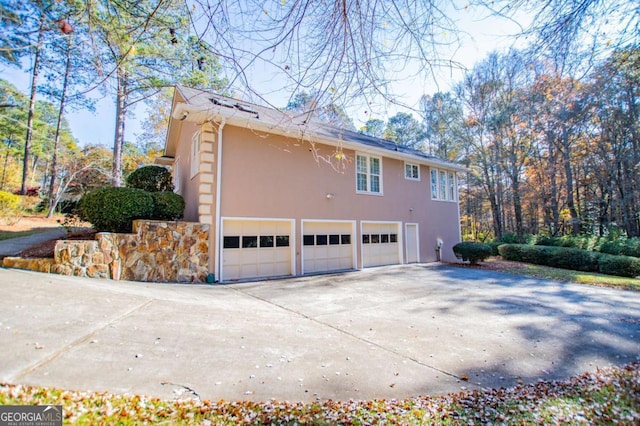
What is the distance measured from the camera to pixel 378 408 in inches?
106

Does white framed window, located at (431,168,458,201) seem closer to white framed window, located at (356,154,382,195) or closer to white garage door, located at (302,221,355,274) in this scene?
white framed window, located at (356,154,382,195)

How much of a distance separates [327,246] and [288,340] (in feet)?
23.1

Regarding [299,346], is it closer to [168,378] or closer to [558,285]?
[168,378]

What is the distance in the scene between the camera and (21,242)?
343 inches

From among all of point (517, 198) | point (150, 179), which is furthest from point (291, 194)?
point (517, 198)

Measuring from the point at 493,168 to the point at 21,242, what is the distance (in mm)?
26885

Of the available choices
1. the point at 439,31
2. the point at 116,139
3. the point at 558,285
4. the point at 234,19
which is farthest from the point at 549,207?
the point at 116,139

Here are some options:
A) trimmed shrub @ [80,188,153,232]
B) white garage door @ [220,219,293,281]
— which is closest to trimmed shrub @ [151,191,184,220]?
trimmed shrub @ [80,188,153,232]

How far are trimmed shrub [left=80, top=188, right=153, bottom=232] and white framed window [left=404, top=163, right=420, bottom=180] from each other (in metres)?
10.2

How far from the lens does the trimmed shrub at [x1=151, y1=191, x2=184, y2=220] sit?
28.4 ft

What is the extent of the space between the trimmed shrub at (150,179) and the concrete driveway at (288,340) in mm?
5778

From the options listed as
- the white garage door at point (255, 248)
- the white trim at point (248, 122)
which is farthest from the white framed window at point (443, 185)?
the white garage door at point (255, 248)

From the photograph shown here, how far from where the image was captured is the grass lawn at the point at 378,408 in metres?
2.30

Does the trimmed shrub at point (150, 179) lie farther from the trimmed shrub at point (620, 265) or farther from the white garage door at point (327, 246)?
the trimmed shrub at point (620, 265)
